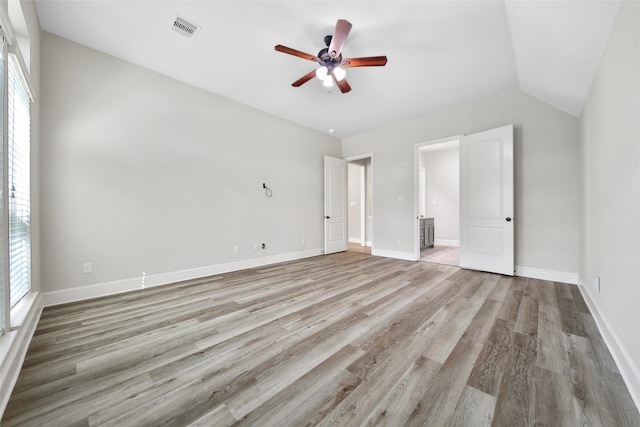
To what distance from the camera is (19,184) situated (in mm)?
1959

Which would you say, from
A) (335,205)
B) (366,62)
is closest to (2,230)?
(366,62)

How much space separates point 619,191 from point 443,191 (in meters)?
5.86

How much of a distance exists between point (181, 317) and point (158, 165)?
6.90ft

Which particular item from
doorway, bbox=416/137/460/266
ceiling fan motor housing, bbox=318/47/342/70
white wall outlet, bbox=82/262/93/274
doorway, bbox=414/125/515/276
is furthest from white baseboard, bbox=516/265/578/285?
white wall outlet, bbox=82/262/93/274

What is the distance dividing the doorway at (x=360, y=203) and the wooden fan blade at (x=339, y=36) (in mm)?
4200

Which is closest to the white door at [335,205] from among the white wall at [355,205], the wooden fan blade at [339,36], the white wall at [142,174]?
the white wall at [142,174]

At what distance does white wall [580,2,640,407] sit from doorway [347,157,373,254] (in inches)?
181

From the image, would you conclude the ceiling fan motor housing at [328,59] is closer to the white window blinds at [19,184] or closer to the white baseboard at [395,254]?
the white window blinds at [19,184]

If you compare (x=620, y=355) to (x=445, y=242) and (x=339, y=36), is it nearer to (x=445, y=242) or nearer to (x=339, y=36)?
(x=339, y=36)

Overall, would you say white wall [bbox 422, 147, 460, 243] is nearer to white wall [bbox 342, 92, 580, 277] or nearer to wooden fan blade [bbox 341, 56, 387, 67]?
white wall [bbox 342, 92, 580, 277]

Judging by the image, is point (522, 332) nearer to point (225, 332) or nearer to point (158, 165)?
point (225, 332)

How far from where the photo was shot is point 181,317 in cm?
224

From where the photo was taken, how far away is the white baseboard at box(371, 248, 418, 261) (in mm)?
4777

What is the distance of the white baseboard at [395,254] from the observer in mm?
4777
